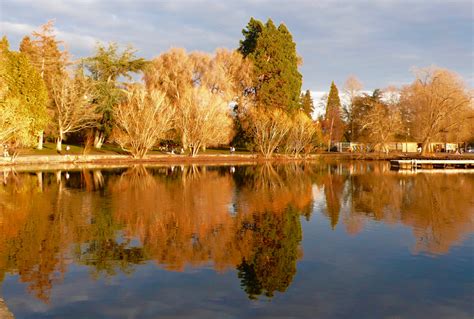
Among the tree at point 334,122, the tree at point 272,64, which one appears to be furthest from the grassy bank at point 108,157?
the tree at point 334,122

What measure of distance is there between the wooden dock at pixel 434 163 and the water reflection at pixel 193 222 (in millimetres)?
22248

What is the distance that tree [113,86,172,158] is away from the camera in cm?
5188

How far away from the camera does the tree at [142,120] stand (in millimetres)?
51875

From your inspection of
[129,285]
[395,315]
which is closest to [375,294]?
[395,315]

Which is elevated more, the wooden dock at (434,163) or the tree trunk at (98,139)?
the tree trunk at (98,139)

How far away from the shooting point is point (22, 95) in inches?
1885

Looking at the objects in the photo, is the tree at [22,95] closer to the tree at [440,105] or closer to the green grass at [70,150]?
the green grass at [70,150]

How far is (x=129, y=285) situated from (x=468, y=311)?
7607mm

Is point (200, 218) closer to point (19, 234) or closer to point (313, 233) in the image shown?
point (313, 233)

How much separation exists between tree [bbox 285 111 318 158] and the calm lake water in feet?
127

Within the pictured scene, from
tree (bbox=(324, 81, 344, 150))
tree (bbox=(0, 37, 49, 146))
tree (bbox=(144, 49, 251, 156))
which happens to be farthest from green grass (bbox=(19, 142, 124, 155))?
tree (bbox=(324, 81, 344, 150))

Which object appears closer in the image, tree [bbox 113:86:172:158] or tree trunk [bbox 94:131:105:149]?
tree [bbox 113:86:172:158]

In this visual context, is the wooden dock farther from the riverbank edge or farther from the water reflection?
the water reflection

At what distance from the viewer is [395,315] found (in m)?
9.03
